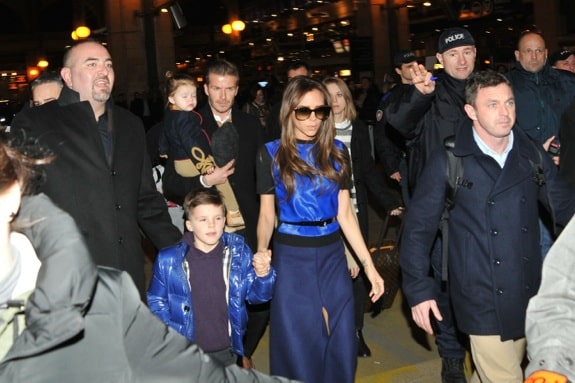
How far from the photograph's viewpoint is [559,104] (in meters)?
6.71

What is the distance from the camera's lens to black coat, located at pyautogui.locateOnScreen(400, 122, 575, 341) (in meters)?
4.10

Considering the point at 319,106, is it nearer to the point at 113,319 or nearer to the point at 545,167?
the point at 545,167

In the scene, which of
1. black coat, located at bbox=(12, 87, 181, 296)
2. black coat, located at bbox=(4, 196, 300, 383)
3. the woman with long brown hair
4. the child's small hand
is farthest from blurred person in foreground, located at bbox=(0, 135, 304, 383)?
the woman with long brown hair

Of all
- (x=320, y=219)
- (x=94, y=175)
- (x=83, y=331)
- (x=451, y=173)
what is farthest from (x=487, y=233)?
(x=83, y=331)

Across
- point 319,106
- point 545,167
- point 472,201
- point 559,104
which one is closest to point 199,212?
point 319,106

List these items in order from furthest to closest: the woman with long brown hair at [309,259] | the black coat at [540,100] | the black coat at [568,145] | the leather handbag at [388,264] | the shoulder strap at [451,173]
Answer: the black coat at [540,100]
the leather handbag at [388,264]
the black coat at [568,145]
the woman with long brown hair at [309,259]
the shoulder strap at [451,173]

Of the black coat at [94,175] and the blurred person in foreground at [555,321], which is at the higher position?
the black coat at [94,175]

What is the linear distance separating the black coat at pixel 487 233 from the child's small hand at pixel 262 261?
30.9 inches

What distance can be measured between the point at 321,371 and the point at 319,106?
5.39 ft

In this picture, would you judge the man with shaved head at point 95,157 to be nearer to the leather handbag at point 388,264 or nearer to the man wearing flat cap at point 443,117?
the man wearing flat cap at point 443,117

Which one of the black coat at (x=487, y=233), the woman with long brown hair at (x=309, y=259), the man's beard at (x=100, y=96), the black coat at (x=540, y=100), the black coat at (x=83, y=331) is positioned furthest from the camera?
the black coat at (x=540, y=100)

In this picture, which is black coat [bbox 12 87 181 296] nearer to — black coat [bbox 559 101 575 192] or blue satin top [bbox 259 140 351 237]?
blue satin top [bbox 259 140 351 237]

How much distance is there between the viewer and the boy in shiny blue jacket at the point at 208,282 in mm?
4434

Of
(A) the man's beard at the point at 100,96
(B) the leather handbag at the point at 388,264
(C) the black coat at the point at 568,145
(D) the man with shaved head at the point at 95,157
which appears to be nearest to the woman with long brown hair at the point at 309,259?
(D) the man with shaved head at the point at 95,157
